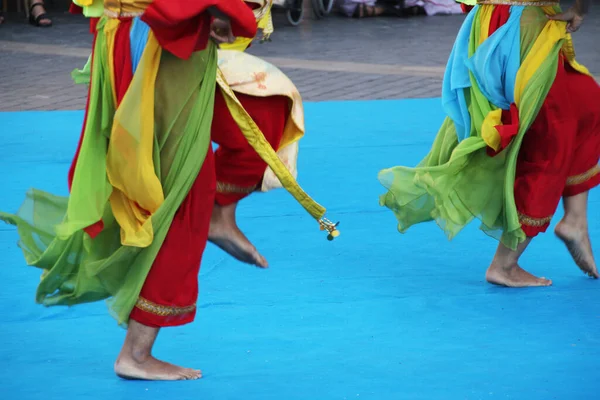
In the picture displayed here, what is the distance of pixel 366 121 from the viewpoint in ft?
21.1

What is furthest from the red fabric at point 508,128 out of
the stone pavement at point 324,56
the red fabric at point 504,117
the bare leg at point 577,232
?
the stone pavement at point 324,56

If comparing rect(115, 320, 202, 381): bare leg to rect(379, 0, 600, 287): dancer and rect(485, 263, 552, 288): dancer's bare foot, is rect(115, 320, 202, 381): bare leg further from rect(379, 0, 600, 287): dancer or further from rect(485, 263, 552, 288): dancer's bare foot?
rect(485, 263, 552, 288): dancer's bare foot

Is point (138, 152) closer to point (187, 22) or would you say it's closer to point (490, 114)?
point (187, 22)

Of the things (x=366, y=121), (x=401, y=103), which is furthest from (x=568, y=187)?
(x=401, y=103)

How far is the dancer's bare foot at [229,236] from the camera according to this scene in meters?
3.74

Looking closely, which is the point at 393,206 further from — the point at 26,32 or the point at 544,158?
the point at 26,32

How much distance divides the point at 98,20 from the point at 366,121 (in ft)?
11.9

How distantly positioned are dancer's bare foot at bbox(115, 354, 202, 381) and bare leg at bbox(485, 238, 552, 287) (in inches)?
50.9

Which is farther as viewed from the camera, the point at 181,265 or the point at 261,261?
the point at 261,261

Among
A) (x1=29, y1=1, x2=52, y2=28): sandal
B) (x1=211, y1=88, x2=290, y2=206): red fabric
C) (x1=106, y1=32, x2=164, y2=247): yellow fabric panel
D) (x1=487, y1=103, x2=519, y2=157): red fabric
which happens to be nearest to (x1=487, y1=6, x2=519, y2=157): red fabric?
(x1=487, y1=103, x2=519, y2=157): red fabric

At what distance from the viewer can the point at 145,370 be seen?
2945 millimetres

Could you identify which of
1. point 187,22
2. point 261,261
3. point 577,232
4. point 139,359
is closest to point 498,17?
point 577,232

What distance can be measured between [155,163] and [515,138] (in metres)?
1.34

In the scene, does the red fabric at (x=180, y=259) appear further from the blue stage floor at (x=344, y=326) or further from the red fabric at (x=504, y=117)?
the red fabric at (x=504, y=117)
